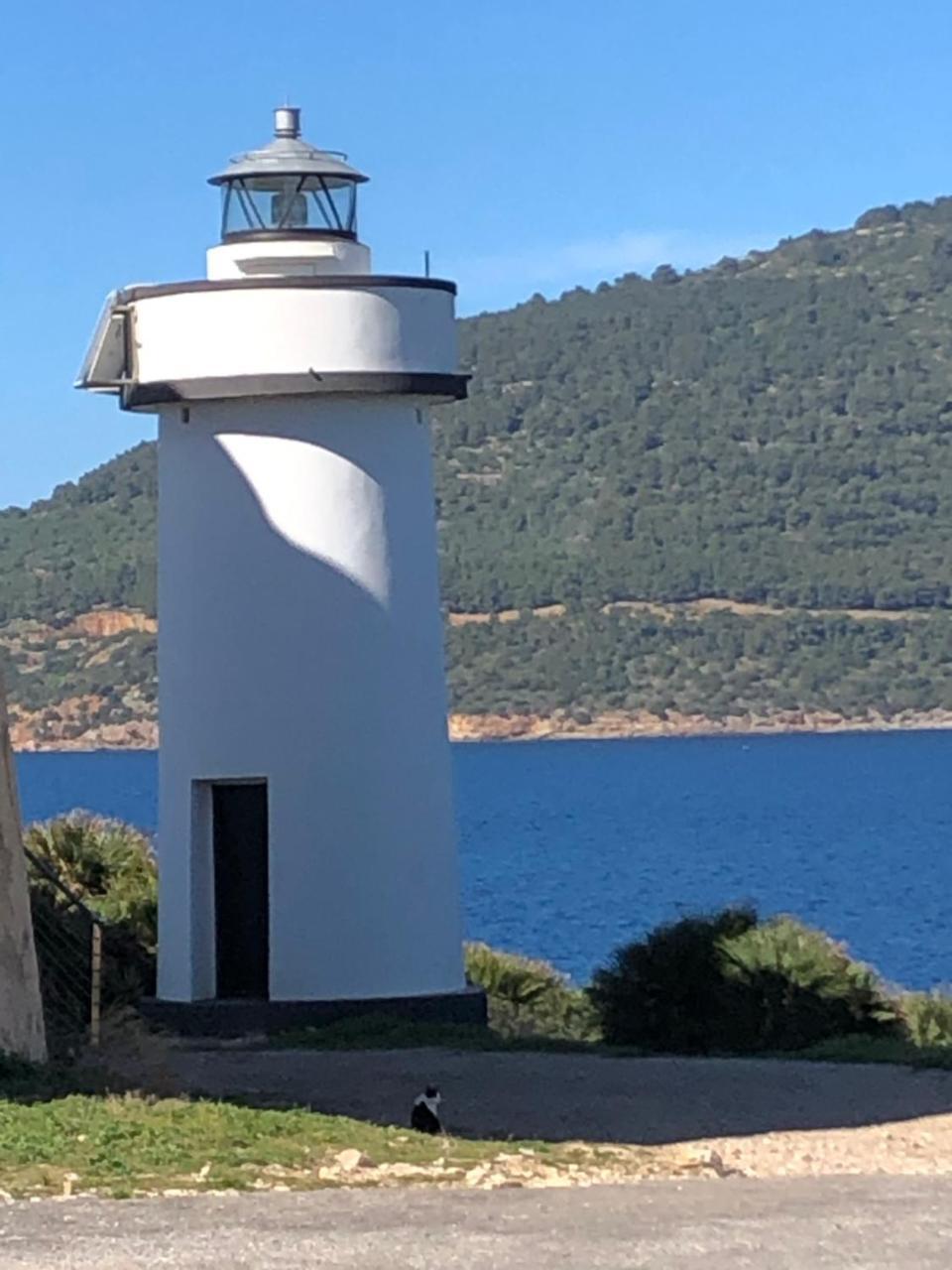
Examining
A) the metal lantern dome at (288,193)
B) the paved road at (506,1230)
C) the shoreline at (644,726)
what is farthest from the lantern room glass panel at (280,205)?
the shoreline at (644,726)

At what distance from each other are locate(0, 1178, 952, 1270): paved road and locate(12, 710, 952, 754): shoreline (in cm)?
10925

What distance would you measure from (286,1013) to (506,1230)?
28.0ft

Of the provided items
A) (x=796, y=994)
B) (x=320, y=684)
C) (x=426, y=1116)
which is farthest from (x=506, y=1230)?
(x=796, y=994)

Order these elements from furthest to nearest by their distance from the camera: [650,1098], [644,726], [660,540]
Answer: [660,540] < [644,726] < [650,1098]

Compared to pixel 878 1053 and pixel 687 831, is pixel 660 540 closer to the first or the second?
pixel 687 831

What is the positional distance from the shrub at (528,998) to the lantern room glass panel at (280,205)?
17.3 ft

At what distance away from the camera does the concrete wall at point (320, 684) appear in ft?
56.4

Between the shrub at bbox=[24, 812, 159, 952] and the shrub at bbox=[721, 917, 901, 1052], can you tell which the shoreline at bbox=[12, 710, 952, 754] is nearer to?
the shrub at bbox=[24, 812, 159, 952]

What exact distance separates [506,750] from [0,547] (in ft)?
180

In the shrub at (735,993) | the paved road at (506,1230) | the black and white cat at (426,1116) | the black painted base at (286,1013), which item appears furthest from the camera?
the shrub at (735,993)

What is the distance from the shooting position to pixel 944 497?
5443 inches

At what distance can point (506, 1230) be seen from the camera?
28.3ft

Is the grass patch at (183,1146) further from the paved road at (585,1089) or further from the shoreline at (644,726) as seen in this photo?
the shoreline at (644,726)

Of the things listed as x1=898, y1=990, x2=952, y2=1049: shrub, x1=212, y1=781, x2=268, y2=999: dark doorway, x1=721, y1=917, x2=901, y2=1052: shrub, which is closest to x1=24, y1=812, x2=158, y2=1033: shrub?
x1=212, y1=781, x2=268, y2=999: dark doorway
